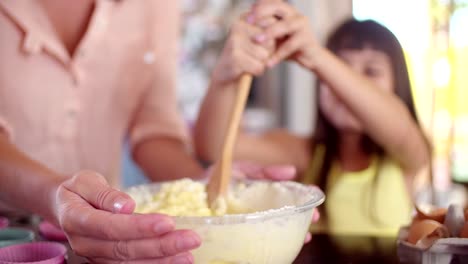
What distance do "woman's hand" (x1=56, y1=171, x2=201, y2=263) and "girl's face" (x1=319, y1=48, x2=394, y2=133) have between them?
0.83 m

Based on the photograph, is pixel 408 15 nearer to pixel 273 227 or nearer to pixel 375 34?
pixel 375 34

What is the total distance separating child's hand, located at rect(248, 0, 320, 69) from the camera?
36.0 inches

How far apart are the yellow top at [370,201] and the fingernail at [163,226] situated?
0.88 metres

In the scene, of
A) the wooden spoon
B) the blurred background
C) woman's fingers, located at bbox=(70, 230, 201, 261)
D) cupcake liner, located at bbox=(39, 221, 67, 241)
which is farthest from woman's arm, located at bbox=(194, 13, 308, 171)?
the blurred background

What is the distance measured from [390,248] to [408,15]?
1869 millimetres

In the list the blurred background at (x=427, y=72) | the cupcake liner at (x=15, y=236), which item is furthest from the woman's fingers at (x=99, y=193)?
the blurred background at (x=427, y=72)

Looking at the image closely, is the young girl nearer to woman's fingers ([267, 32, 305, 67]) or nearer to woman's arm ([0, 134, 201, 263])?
woman's fingers ([267, 32, 305, 67])

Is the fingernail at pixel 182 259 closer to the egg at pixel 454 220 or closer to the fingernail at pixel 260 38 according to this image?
→ the egg at pixel 454 220

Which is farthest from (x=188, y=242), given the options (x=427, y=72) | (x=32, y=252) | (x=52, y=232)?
(x=427, y=72)

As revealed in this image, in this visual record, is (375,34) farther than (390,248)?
Yes

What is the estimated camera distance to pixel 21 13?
1.04 meters

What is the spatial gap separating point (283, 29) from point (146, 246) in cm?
51

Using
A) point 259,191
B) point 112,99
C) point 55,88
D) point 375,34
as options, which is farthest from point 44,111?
point 375,34

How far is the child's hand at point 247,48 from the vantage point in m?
0.92
